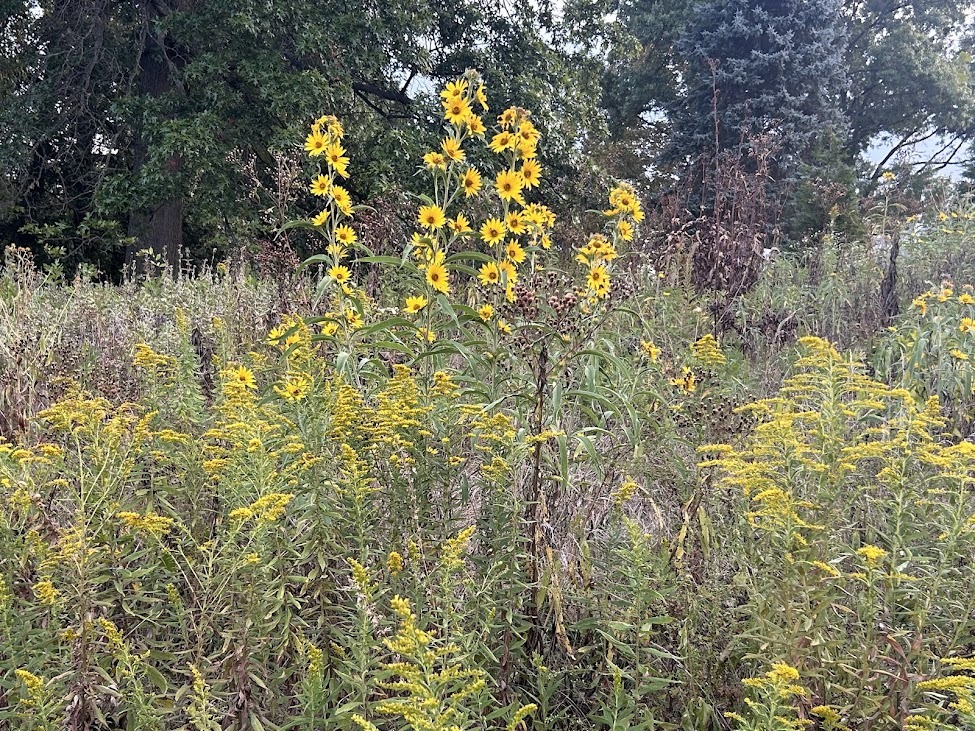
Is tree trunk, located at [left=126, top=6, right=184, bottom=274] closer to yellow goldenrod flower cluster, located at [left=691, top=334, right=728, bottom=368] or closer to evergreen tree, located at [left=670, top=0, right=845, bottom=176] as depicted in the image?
yellow goldenrod flower cluster, located at [left=691, top=334, right=728, bottom=368]

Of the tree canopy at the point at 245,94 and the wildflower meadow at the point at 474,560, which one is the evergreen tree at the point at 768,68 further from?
the wildflower meadow at the point at 474,560

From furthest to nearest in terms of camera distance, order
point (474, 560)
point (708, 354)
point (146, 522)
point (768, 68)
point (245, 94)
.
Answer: point (768, 68), point (245, 94), point (708, 354), point (474, 560), point (146, 522)

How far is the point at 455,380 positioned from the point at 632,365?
3.12 feet

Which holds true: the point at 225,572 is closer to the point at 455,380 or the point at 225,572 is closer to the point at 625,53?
the point at 455,380

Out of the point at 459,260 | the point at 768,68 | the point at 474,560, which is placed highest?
the point at 768,68

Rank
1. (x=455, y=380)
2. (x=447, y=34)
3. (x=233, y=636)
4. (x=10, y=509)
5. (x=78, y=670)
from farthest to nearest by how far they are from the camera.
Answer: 1. (x=447, y=34)
2. (x=455, y=380)
3. (x=10, y=509)
4. (x=233, y=636)
5. (x=78, y=670)

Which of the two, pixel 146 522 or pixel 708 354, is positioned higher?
pixel 708 354

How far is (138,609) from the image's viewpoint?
1618 mm

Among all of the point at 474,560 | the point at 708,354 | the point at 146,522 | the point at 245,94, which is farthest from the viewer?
the point at 245,94

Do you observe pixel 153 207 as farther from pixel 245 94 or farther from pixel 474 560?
pixel 474 560

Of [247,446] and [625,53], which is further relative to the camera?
[625,53]

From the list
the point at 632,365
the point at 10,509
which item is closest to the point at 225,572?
the point at 10,509

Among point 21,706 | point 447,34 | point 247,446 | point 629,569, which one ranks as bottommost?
point 21,706

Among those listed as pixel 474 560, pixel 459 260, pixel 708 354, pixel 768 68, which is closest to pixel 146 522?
pixel 474 560
